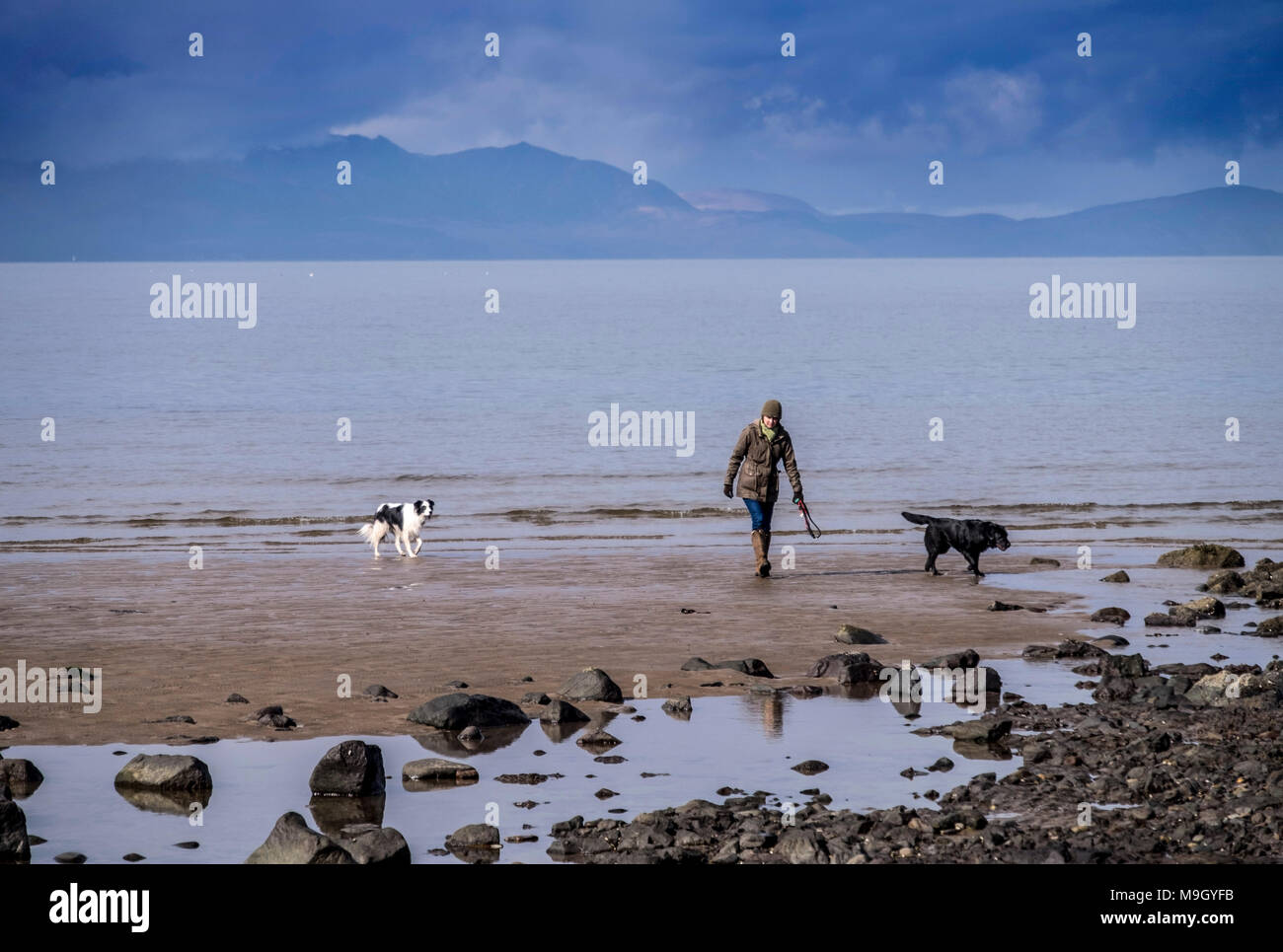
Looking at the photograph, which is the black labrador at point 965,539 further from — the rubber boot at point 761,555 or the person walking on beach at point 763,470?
the rubber boot at point 761,555

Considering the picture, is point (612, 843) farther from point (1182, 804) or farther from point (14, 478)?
point (14, 478)

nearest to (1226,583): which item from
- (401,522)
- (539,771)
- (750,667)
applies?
(750,667)

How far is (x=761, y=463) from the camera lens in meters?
19.6

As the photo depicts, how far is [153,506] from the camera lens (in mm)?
29406

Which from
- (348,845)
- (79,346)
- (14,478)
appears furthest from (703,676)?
(79,346)

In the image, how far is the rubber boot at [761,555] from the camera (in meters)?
19.5

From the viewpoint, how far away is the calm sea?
90.8 feet

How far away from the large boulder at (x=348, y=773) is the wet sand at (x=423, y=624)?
5.37ft

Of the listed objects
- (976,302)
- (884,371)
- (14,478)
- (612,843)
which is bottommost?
(612,843)

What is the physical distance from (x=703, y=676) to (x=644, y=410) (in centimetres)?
3822

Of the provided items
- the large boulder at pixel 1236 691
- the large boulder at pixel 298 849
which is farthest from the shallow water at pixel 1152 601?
the large boulder at pixel 298 849

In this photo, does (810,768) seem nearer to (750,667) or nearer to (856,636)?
(750,667)
